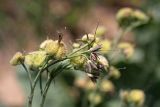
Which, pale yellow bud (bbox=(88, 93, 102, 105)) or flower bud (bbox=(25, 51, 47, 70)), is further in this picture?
pale yellow bud (bbox=(88, 93, 102, 105))

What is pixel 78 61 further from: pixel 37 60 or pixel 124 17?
pixel 124 17

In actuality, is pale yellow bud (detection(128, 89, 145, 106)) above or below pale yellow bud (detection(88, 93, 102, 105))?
below

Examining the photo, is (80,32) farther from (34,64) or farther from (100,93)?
(34,64)

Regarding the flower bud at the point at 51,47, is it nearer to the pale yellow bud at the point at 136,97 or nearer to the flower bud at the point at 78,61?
the flower bud at the point at 78,61

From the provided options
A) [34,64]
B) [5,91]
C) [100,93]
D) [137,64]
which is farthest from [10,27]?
[34,64]

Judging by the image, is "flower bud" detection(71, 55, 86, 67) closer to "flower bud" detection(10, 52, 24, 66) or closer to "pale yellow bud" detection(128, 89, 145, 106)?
"flower bud" detection(10, 52, 24, 66)

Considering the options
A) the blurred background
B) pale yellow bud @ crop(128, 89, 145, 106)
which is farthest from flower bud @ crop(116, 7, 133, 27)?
the blurred background

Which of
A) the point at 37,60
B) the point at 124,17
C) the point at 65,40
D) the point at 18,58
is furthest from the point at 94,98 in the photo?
the point at 65,40

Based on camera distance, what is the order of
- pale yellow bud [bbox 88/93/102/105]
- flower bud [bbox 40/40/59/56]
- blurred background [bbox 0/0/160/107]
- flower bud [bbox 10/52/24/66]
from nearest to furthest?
flower bud [bbox 40/40/59/56], flower bud [bbox 10/52/24/66], pale yellow bud [bbox 88/93/102/105], blurred background [bbox 0/0/160/107]

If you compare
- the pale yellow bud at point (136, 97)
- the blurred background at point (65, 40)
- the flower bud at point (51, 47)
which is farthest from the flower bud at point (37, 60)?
the blurred background at point (65, 40)
